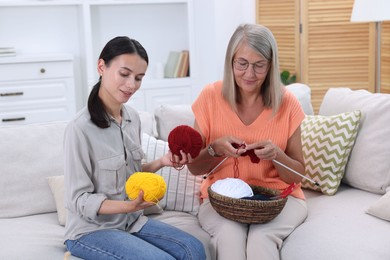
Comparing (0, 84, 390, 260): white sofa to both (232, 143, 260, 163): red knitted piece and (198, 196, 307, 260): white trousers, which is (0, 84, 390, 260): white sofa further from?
(232, 143, 260, 163): red knitted piece

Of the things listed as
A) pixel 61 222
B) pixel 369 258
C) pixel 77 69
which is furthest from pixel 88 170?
pixel 77 69

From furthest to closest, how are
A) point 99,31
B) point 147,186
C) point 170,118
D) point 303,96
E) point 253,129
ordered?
point 99,31 → point 303,96 → point 170,118 → point 253,129 → point 147,186

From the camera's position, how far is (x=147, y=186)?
195 centimetres

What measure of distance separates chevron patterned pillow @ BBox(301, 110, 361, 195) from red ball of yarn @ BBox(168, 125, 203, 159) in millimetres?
682

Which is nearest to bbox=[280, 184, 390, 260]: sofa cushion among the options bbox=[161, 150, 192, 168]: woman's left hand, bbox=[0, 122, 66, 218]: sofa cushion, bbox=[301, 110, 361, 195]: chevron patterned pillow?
bbox=[301, 110, 361, 195]: chevron patterned pillow

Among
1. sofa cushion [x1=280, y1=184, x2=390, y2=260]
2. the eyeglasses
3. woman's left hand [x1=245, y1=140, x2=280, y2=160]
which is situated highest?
the eyeglasses

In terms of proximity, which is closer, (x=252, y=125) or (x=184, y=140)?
(x=184, y=140)

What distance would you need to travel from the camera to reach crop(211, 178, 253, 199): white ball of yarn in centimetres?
219

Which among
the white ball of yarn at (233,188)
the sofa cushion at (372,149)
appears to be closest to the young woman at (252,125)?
the white ball of yarn at (233,188)

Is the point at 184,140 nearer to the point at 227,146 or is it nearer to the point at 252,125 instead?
the point at 227,146

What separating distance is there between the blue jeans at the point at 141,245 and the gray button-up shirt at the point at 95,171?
33mm

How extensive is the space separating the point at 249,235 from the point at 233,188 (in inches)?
6.5

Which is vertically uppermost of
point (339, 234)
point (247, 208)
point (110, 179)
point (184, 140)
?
point (184, 140)

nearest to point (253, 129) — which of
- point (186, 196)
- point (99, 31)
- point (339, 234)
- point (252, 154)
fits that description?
point (252, 154)
